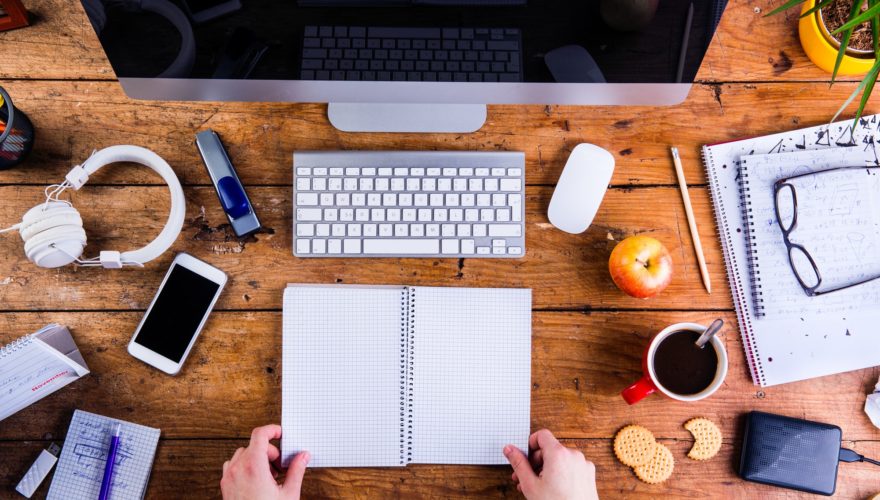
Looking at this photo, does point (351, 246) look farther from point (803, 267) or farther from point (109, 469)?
point (803, 267)

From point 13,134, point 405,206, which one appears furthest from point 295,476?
point 13,134

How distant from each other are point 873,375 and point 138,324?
110 centimetres

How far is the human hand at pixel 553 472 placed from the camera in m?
0.78

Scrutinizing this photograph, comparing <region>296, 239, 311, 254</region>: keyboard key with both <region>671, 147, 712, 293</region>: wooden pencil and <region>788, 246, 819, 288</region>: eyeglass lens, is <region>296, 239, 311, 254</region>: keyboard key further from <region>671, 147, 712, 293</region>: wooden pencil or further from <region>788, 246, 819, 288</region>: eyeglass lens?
<region>788, 246, 819, 288</region>: eyeglass lens

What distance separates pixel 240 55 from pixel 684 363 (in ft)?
2.42

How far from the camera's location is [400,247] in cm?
84

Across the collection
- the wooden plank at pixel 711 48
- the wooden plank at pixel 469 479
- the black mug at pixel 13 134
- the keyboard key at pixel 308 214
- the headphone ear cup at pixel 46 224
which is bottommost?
the wooden plank at pixel 469 479

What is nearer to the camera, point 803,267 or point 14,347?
point 14,347

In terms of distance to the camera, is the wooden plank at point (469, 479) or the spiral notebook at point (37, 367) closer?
the spiral notebook at point (37, 367)

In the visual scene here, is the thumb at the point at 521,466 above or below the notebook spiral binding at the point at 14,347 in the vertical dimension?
below

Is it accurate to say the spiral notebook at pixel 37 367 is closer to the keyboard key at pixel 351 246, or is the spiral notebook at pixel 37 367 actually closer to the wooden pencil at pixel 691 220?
the keyboard key at pixel 351 246

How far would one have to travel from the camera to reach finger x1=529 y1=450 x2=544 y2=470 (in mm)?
822

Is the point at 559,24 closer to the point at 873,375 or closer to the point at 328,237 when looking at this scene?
the point at 328,237

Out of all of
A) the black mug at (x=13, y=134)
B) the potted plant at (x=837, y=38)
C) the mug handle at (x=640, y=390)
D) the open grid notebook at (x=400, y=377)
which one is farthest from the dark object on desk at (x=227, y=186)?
the potted plant at (x=837, y=38)
